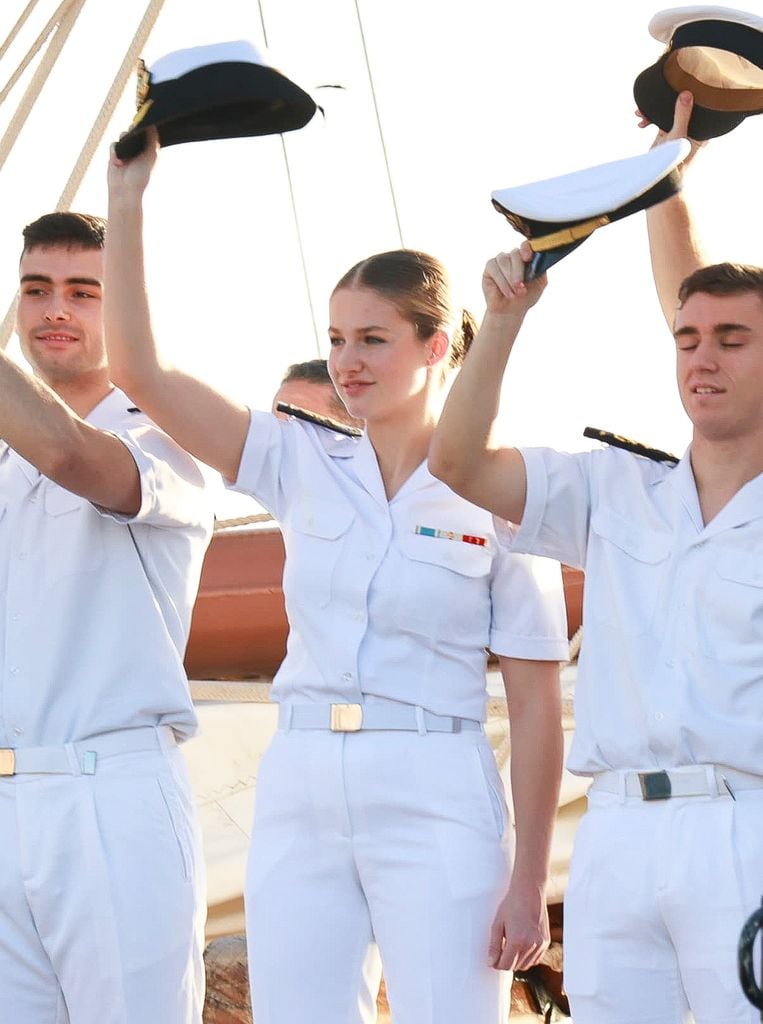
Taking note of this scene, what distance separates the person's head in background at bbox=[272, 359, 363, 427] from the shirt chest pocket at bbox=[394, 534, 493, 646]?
787mm

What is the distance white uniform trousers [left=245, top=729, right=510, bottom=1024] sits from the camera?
251 centimetres

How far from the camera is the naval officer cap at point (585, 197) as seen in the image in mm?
2350

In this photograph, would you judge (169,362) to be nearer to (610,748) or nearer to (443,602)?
(443,602)

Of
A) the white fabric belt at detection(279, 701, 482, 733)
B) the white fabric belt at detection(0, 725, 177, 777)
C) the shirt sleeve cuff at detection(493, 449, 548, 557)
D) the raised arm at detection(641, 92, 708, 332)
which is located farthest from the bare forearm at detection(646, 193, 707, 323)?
the white fabric belt at detection(0, 725, 177, 777)

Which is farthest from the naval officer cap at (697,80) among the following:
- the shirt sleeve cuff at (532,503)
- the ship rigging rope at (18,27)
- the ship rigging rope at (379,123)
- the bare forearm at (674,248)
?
the ship rigging rope at (379,123)

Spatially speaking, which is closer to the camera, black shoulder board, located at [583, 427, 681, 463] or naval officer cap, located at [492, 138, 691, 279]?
naval officer cap, located at [492, 138, 691, 279]

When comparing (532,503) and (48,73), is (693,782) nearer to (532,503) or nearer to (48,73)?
(532,503)

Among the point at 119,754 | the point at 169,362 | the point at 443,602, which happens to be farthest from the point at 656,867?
the point at 169,362

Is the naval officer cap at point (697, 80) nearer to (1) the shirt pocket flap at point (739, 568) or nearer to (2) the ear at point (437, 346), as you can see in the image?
(2) the ear at point (437, 346)

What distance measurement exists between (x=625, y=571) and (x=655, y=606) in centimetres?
7

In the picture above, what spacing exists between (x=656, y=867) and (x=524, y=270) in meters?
0.78

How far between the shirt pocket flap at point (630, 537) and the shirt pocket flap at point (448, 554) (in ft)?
0.72

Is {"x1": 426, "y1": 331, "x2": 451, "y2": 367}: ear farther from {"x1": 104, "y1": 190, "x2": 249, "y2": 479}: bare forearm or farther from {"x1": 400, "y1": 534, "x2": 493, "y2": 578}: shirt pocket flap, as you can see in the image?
{"x1": 104, "y1": 190, "x2": 249, "y2": 479}: bare forearm

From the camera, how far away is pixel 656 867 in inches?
91.4
